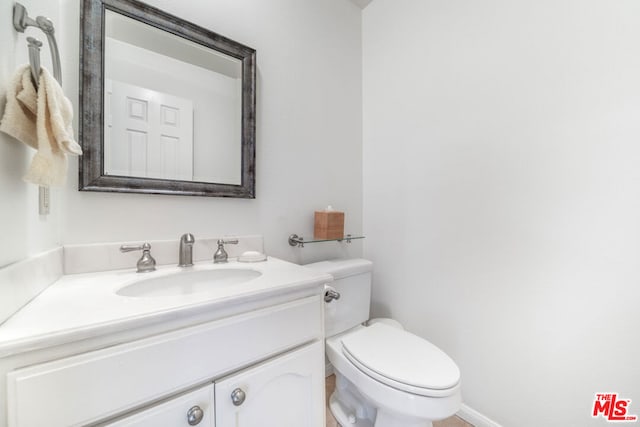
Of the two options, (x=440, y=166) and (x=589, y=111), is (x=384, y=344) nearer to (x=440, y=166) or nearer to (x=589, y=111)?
(x=440, y=166)

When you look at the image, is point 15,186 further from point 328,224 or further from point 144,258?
Result: point 328,224

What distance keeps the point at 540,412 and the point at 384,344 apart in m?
0.64

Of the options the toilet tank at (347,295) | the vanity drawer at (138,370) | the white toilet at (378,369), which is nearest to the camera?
the vanity drawer at (138,370)

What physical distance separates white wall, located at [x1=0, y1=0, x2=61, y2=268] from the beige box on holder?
1023 millimetres

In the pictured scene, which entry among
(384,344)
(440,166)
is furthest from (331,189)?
(384,344)

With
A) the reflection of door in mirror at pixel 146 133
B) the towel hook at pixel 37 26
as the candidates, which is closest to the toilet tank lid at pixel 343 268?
the reflection of door in mirror at pixel 146 133

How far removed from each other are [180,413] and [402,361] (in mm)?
728

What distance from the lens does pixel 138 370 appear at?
0.52 m

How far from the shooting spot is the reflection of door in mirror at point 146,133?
0.91 metres

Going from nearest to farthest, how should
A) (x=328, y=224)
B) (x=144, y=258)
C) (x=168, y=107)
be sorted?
(x=144, y=258), (x=168, y=107), (x=328, y=224)

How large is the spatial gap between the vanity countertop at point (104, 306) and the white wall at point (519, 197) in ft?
2.64

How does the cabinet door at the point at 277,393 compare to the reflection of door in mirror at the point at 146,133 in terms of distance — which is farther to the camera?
the reflection of door in mirror at the point at 146,133

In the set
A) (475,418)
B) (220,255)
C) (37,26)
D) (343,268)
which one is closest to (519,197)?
(343,268)

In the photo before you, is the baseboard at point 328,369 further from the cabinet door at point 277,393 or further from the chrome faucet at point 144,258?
the chrome faucet at point 144,258
